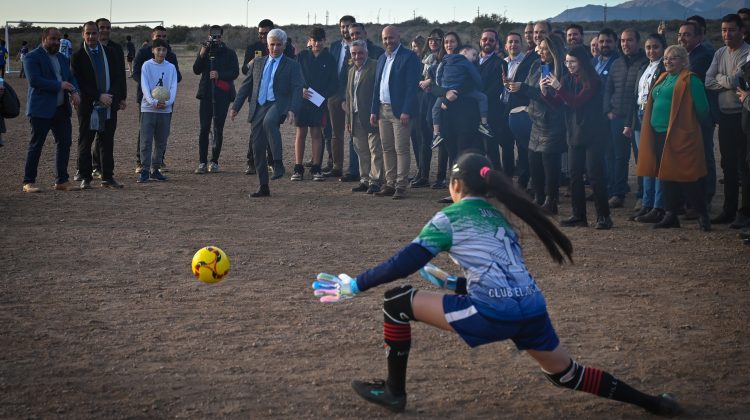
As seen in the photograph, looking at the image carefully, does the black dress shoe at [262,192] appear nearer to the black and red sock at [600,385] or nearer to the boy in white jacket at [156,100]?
the boy in white jacket at [156,100]

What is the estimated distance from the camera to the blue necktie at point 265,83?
12.7 meters

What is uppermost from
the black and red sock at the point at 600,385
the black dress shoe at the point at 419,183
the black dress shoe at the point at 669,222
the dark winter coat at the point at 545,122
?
the dark winter coat at the point at 545,122

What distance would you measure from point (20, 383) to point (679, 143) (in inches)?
308

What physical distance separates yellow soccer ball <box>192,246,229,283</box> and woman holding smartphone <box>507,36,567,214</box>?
4.80 meters

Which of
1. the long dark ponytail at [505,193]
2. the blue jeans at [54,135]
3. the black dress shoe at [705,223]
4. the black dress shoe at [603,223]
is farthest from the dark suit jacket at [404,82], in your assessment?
the long dark ponytail at [505,193]

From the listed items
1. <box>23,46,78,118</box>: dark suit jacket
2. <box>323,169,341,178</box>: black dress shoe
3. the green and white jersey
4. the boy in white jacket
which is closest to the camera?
the green and white jersey

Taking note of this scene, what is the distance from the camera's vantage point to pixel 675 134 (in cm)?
1056

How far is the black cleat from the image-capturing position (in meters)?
5.32

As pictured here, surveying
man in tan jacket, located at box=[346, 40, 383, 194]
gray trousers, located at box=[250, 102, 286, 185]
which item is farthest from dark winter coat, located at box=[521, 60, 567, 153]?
gray trousers, located at box=[250, 102, 286, 185]

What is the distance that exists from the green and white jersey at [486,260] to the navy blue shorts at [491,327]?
4 centimetres

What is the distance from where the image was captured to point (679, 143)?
10.5 meters

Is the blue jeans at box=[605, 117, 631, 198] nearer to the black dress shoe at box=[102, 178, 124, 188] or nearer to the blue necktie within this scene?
the blue necktie

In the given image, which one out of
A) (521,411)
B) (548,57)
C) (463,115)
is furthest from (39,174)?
(521,411)

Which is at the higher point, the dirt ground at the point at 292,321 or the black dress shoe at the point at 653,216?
the black dress shoe at the point at 653,216
